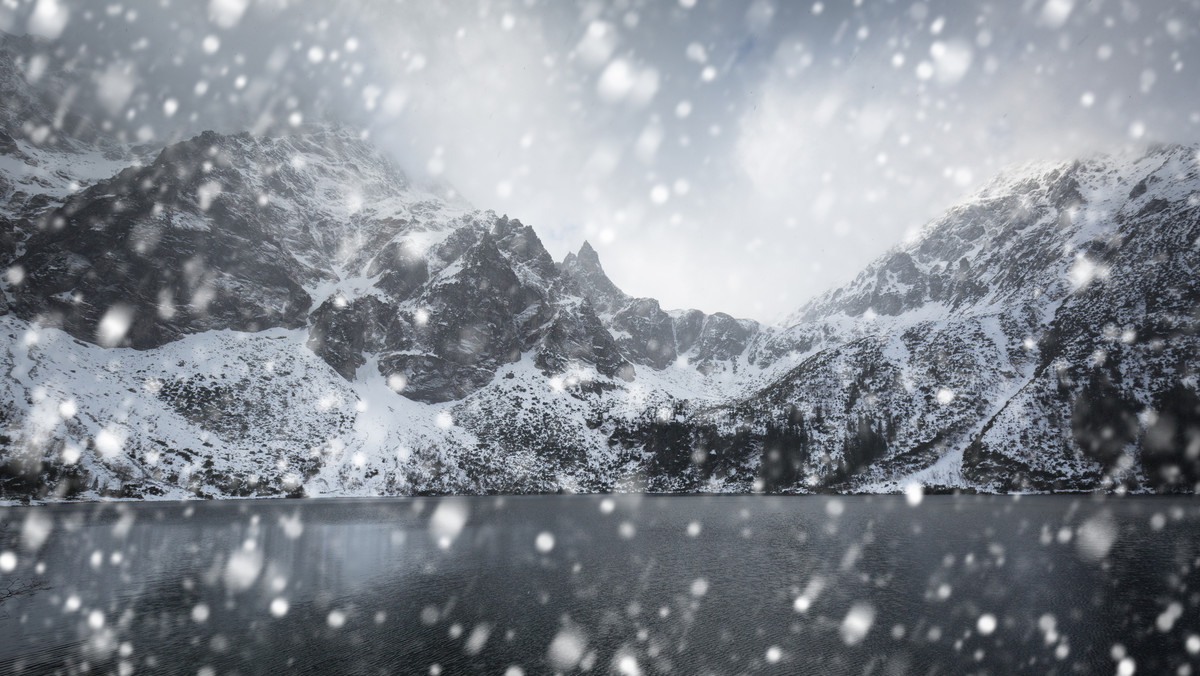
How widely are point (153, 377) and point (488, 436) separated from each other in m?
94.1

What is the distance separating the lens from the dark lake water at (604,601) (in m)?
22.6

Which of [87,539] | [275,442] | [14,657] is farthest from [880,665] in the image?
[275,442]

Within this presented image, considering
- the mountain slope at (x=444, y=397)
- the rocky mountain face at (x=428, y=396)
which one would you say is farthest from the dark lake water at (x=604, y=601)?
the rocky mountain face at (x=428, y=396)

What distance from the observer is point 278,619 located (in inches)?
1129

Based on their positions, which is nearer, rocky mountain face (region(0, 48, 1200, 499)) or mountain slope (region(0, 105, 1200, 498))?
rocky mountain face (region(0, 48, 1200, 499))

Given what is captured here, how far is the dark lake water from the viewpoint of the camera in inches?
890

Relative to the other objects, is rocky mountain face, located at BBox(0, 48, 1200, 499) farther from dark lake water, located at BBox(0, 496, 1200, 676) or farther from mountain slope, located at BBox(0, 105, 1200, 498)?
dark lake water, located at BBox(0, 496, 1200, 676)

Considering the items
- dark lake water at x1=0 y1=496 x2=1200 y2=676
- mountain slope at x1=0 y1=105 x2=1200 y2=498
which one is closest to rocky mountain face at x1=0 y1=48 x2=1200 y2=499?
mountain slope at x1=0 y1=105 x2=1200 y2=498

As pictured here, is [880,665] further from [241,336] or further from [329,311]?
[329,311]

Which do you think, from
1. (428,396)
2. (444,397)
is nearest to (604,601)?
(444,397)

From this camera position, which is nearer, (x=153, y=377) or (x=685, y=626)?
(x=685, y=626)

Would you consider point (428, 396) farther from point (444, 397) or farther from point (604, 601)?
point (604, 601)

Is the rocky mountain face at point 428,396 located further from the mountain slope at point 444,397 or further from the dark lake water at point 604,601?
the dark lake water at point 604,601

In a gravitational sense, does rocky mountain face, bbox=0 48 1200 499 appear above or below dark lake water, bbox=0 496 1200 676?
above
